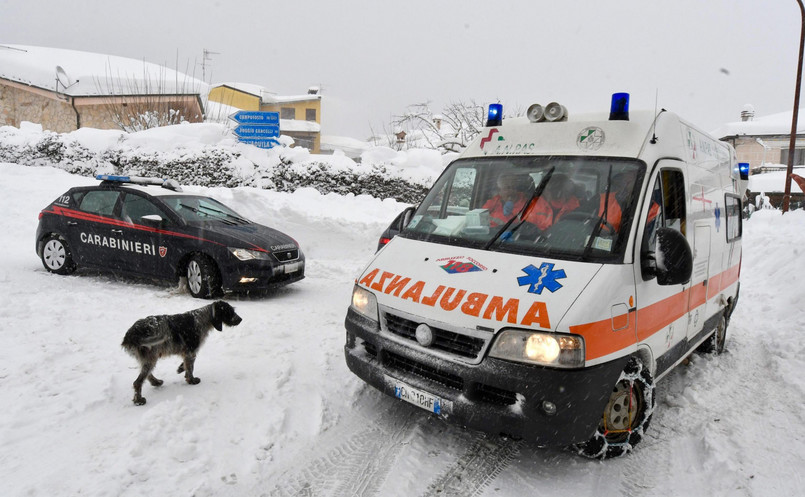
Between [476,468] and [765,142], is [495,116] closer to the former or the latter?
[476,468]

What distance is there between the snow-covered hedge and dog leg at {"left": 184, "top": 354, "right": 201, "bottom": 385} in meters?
9.89

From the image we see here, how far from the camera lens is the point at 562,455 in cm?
350

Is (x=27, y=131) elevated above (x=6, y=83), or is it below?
below

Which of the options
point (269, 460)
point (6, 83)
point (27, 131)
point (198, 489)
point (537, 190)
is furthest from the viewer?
point (6, 83)

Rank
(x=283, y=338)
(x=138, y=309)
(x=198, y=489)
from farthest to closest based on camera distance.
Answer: (x=138, y=309), (x=283, y=338), (x=198, y=489)

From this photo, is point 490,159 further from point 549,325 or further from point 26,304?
point 26,304

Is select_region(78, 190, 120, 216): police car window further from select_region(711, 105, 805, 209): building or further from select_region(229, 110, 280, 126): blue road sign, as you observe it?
select_region(711, 105, 805, 209): building

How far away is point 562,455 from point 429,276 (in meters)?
1.60

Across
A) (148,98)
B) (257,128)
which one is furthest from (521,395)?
(148,98)

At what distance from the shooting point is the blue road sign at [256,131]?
1436cm

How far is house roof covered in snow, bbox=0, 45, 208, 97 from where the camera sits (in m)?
22.6

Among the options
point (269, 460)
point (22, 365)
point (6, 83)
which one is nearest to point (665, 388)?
point (269, 460)

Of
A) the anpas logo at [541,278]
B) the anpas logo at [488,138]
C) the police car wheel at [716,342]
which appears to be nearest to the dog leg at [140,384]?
the anpas logo at [541,278]

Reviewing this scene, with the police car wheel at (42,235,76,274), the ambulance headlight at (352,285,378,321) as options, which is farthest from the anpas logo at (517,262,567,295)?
the police car wheel at (42,235,76,274)
